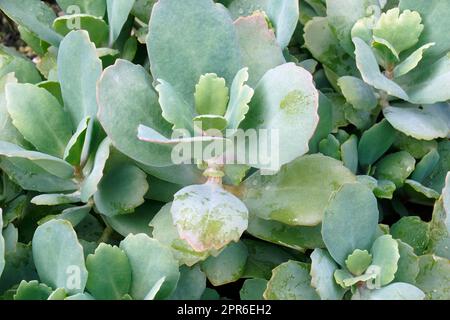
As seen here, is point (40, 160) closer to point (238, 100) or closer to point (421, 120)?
point (238, 100)

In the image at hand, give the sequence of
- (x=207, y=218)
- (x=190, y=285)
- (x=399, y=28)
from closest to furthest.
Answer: (x=207, y=218), (x=190, y=285), (x=399, y=28)

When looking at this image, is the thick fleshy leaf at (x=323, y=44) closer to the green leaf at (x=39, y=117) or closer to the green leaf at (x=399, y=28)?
the green leaf at (x=399, y=28)

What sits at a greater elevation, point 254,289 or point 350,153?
point 350,153

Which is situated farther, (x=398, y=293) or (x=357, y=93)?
(x=357, y=93)

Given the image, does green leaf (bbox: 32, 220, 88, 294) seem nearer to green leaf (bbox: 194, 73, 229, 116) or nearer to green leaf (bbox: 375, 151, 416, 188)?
green leaf (bbox: 194, 73, 229, 116)

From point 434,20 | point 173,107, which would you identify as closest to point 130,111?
point 173,107

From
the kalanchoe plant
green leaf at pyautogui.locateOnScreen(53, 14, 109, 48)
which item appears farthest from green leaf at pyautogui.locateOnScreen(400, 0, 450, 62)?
green leaf at pyautogui.locateOnScreen(53, 14, 109, 48)
